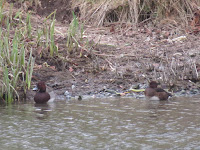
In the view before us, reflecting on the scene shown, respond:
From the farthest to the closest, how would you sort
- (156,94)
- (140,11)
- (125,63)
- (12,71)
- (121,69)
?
(140,11), (125,63), (121,69), (156,94), (12,71)

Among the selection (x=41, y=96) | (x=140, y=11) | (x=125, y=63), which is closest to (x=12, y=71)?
(x=41, y=96)

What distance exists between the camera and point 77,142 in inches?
177

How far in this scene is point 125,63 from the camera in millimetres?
9109

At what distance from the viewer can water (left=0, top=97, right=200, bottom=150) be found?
14.6 ft

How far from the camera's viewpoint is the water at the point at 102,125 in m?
4.44

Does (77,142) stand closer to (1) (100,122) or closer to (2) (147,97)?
(1) (100,122)

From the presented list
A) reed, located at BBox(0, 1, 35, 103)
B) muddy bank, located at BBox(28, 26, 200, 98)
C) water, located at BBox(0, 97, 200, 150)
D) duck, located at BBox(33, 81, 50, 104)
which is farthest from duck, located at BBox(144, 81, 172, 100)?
reed, located at BBox(0, 1, 35, 103)

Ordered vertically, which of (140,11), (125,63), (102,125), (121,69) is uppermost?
(140,11)

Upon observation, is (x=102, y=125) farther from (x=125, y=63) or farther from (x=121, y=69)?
(x=125, y=63)

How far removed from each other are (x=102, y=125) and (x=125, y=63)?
12.9 ft

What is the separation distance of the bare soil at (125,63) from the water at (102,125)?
94cm

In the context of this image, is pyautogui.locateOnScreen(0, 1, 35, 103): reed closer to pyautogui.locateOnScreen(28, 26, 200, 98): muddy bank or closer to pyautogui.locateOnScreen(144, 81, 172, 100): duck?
pyautogui.locateOnScreen(28, 26, 200, 98): muddy bank

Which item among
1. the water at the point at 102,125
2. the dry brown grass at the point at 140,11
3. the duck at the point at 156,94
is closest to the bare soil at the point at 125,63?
the dry brown grass at the point at 140,11

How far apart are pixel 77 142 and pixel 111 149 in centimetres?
44
